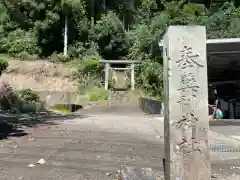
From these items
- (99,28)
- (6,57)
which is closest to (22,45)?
(6,57)

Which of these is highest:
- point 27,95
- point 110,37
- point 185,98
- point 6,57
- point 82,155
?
point 110,37

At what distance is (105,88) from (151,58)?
4.35 metres

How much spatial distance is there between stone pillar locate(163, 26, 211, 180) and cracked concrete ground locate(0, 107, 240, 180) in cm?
164

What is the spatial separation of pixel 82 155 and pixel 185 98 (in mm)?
3661

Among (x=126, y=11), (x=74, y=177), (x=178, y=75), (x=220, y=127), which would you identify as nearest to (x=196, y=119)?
(x=178, y=75)

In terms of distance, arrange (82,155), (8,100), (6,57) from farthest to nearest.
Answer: (6,57) → (8,100) → (82,155)

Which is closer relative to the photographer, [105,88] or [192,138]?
[192,138]

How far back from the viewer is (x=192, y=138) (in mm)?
5812

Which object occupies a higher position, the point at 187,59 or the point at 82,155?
the point at 187,59

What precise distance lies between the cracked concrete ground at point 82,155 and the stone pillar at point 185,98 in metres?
1.64

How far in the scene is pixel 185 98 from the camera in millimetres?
5754

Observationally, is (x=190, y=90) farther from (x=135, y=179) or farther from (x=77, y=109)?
(x=77, y=109)

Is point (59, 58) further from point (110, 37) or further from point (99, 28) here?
point (110, 37)

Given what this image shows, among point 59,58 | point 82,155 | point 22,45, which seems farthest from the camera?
point 22,45
